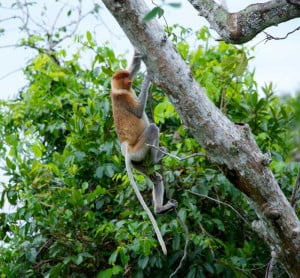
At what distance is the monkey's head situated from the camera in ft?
16.7

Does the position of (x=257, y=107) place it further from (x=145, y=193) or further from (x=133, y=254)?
(x=133, y=254)

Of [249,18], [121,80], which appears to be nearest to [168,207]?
[121,80]

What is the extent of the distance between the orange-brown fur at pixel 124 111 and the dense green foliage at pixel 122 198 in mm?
133

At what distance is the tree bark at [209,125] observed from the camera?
3074 mm

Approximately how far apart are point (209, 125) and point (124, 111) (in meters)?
2.06

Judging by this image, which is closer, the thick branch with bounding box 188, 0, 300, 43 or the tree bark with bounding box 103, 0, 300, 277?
the thick branch with bounding box 188, 0, 300, 43

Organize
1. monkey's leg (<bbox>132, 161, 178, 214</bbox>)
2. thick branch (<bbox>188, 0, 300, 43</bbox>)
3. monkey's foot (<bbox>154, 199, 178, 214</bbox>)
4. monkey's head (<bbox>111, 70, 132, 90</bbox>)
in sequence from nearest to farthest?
thick branch (<bbox>188, 0, 300, 43</bbox>) → monkey's foot (<bbox>154, 199, 178, 214</bbox>) → monkey's leg (<bbox>132, 161, 178, 214</bbox>) → monkey's head (<bbox>111, 70, 132, 90</bbox>)

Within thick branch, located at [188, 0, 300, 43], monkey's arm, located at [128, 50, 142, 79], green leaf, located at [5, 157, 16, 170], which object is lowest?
thick branch, located at [188, 0, 300, 43]

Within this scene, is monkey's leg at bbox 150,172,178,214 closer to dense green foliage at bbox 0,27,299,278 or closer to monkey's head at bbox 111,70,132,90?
dense green foliage at bbox 0,27,299,278

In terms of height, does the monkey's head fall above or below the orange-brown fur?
above

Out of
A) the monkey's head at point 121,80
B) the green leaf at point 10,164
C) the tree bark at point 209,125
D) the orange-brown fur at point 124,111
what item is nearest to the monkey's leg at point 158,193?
the orange-brown fur at point 124,111

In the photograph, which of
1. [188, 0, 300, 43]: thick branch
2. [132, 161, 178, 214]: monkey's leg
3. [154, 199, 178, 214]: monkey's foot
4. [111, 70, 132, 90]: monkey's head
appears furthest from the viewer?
[111, 70, 132, 90]: monkey's head

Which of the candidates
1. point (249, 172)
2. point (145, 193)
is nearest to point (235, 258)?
point (145, 193)

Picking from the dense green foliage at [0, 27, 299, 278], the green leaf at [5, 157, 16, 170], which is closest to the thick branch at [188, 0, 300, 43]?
the dense green foliage at [0, 27, 299, 278]
